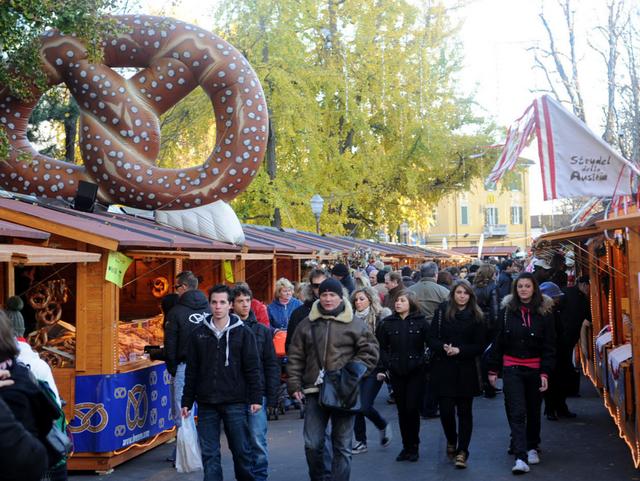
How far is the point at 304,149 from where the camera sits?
87.2 ft

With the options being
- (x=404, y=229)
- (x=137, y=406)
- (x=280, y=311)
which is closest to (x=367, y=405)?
(x=137, y=406)

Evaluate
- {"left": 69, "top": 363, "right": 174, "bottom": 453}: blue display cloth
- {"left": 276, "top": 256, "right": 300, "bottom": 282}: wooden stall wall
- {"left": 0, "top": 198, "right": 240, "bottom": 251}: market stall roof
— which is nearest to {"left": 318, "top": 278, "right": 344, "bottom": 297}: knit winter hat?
{"left": 0, "top": 198, "right": 240, "bottom": 251}: market stall roof

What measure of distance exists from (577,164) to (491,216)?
73.6 metres

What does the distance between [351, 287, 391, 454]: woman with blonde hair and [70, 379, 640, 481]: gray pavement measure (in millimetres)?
144

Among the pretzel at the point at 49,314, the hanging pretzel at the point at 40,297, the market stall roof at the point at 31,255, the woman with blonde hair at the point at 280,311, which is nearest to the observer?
the market stall roof at the point at 31,255

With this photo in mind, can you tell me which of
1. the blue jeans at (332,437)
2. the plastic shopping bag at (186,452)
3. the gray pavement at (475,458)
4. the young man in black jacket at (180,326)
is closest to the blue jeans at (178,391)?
the young man in black jacket at (180,326)

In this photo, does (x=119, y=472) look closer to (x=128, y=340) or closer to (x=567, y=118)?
(x=128, y=340)

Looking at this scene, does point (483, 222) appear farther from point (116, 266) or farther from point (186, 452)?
point (186, 452)

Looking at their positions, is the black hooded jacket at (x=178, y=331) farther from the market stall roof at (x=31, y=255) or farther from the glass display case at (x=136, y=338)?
the market stall roof at (x=31, y=255)

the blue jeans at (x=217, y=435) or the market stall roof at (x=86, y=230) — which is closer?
the blue jeans at (x=217, y=435)

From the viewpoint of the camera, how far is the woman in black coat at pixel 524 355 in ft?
25.4

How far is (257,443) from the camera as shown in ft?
21.9

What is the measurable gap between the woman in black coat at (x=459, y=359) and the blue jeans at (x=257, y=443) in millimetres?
1975

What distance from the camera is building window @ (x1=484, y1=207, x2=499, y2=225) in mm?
79613
